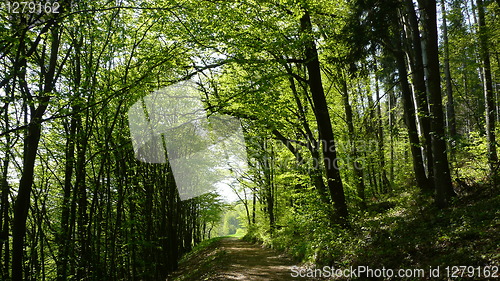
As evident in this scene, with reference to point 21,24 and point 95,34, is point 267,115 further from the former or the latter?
point 21,24

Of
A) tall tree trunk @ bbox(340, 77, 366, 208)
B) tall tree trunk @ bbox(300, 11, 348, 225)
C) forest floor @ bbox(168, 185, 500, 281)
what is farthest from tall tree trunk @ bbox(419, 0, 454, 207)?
tall tree trunk @ bbox(340, 77, 366, 208)

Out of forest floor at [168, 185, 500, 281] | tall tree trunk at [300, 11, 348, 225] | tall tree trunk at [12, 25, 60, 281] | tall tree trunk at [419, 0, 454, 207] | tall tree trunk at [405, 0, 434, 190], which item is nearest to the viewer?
forest floor at [168, 185, 500, 281]

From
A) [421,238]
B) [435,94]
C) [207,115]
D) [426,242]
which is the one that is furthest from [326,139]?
[426,242]

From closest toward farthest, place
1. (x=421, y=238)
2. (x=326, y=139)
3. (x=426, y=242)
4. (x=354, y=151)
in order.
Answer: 1. (x=426, y=242)
2. (x=421, y=238)
3. (x=326, y=139)
4. (x=354, y=151)

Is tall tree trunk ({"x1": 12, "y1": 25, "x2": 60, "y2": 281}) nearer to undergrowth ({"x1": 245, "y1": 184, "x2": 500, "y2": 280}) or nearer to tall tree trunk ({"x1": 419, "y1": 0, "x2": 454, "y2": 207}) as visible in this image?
undergrowth ({"x1": 245, "y1": 184, "x2": 500, "y2": 280})

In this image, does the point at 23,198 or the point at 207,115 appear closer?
the point at 23,198

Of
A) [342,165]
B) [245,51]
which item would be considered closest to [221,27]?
[245,51]

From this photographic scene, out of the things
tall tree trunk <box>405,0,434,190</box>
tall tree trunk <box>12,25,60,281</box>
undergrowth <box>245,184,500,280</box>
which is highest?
tall tree trunk <box>405,0,434,190</box>

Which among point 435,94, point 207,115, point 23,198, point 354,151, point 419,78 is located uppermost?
point 419,78

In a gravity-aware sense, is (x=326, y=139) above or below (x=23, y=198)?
above

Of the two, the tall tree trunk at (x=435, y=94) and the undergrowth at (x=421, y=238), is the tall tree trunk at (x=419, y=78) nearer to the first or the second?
the tall tree trunk at (x=435, y=94)

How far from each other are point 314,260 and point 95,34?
7352 mm

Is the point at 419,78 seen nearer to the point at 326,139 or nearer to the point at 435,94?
the point at 435,94

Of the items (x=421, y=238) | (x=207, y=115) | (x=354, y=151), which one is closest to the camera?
(x=421, y=238)
